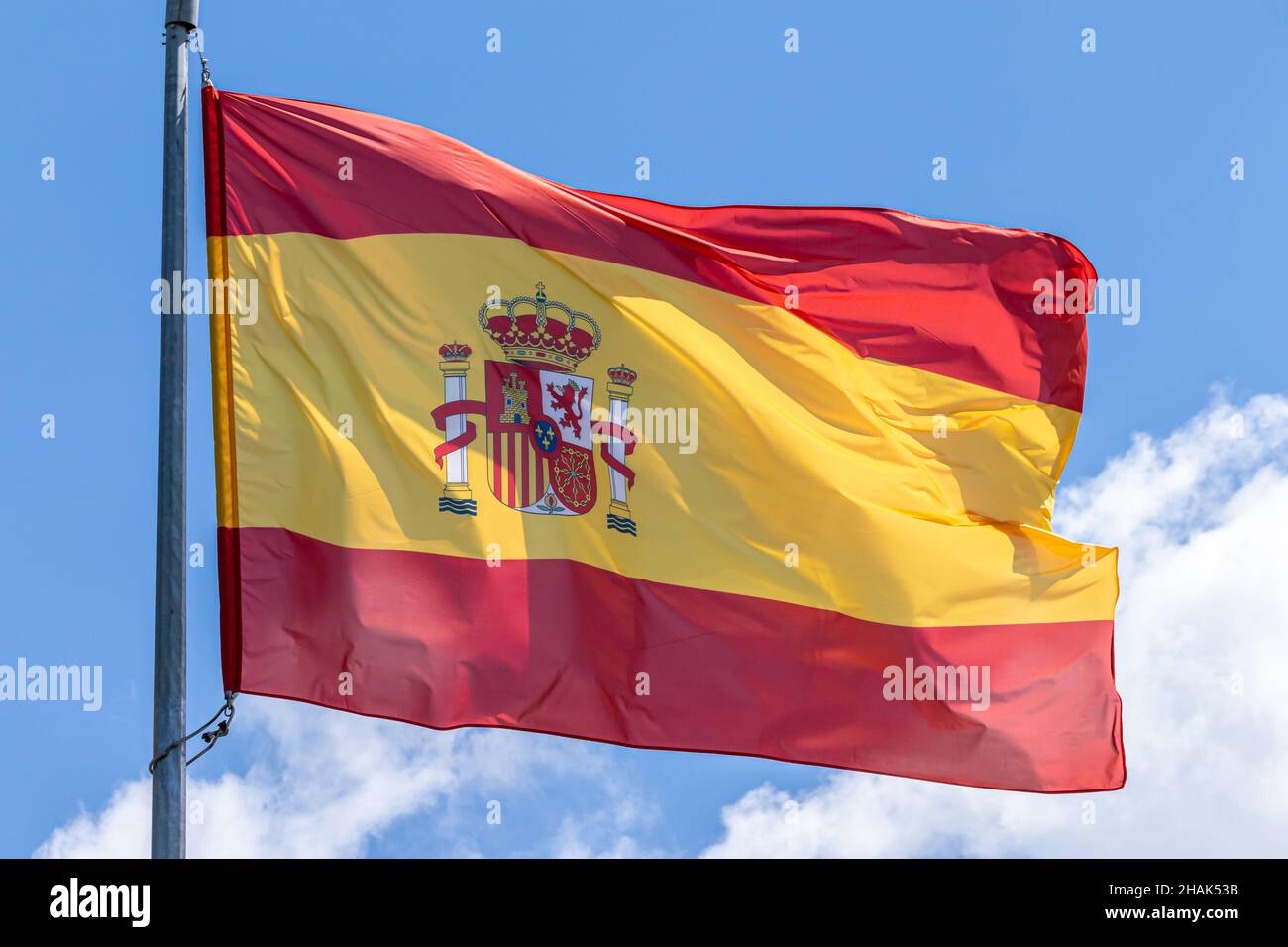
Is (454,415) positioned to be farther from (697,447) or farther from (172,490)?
(172,490)

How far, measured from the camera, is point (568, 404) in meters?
13.5

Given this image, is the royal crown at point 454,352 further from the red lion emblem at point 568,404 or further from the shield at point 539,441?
the red lion emblem at point 568,404

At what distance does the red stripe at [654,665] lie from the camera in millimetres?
11812

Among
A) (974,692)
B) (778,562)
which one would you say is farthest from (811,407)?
(974,692)

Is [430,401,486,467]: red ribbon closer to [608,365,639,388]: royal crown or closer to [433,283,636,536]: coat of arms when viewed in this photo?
[433,283,636,536]: coat of arms

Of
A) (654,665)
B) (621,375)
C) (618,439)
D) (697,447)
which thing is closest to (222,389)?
(618,439)

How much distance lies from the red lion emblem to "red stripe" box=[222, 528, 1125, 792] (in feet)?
3.63

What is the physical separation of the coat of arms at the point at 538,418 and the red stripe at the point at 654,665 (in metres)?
0.51

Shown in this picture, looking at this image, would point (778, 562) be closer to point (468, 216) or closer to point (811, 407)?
point (811, 407)

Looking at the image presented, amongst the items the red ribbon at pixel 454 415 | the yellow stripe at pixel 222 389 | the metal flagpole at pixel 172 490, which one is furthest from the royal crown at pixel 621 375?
the metal flagpole at pixel 172 490

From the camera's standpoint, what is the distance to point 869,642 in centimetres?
1416

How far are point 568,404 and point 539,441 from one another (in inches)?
16.3

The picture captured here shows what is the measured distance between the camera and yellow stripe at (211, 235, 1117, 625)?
40.5 feet

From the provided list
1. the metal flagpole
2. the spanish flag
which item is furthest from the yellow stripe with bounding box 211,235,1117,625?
the metal flagpole
